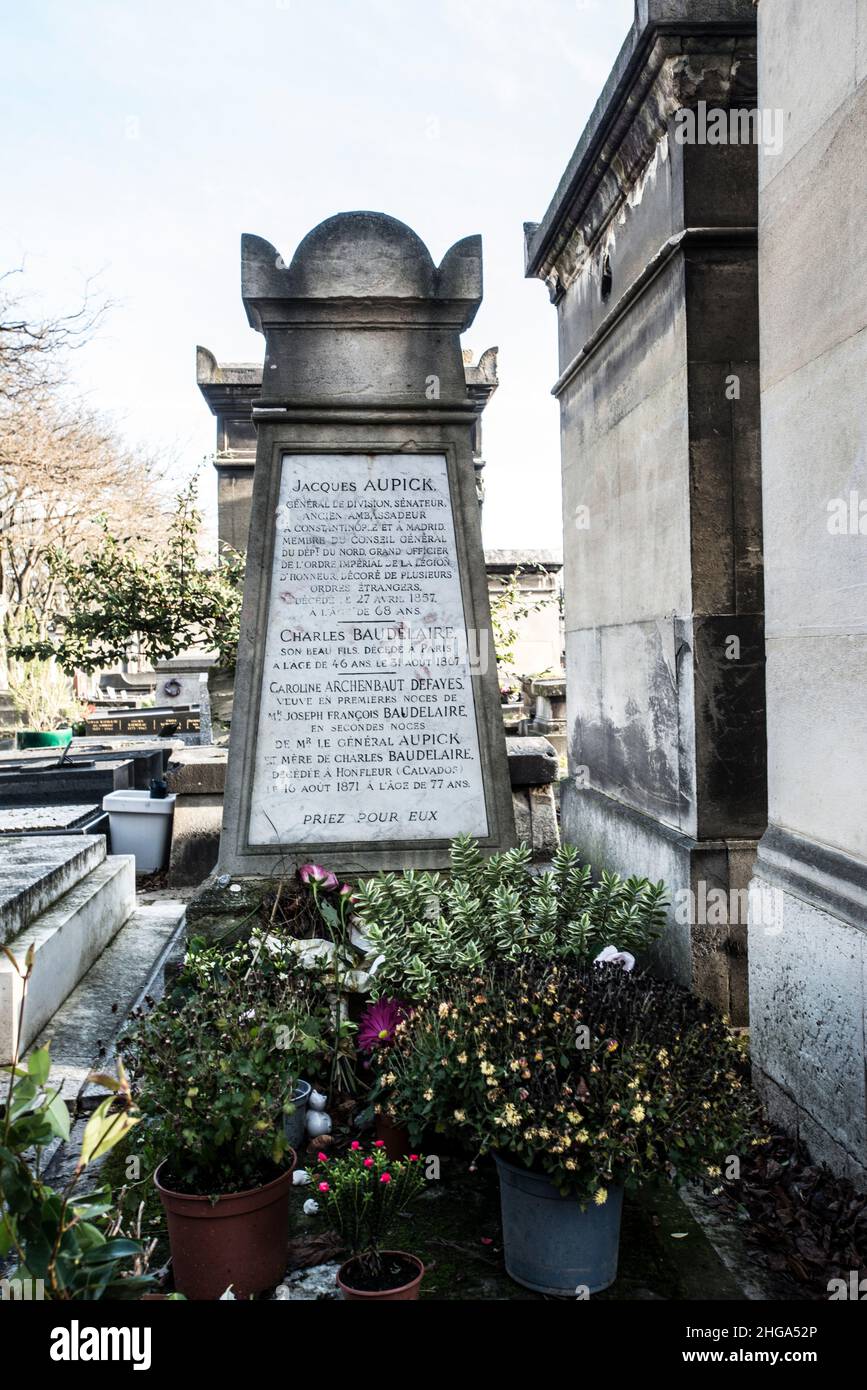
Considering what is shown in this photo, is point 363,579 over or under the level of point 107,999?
over

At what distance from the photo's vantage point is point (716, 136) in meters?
4.36

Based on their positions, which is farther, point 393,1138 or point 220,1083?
point 393,1138

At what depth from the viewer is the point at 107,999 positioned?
15.9ft

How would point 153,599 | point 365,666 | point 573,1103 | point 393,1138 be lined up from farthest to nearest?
point 153,599 < point 365,666 < point 393,1138 < point 573,1103

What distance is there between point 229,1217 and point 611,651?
11.9 feet

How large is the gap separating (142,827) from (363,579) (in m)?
3.94

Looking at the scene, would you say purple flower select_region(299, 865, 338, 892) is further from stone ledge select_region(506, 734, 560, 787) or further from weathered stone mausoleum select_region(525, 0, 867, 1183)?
stone ledge select_region(506, 734, 560, 787)

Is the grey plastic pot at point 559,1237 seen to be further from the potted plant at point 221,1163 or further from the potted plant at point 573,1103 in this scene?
the potted plant at point 221,1163

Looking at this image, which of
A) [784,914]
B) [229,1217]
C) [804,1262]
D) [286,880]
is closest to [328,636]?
[286,880]

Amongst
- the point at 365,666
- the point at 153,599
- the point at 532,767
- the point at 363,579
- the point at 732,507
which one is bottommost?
the point at 532,767

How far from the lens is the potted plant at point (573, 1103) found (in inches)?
98.9

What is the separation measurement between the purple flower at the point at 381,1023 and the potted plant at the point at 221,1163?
58 cm

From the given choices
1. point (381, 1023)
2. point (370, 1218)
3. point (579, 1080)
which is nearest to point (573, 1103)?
point (579, 1080)

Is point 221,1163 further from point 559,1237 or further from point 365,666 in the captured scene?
point 365,666
